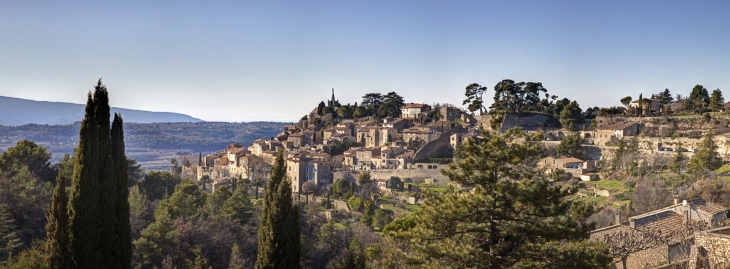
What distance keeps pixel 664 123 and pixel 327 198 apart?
27.0 meters

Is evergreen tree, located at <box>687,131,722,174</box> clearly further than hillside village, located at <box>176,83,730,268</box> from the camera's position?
No

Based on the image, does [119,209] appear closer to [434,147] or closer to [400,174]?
[400,174]

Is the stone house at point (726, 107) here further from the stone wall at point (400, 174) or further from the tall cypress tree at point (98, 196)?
the tall cypress tree at point (98, 196)

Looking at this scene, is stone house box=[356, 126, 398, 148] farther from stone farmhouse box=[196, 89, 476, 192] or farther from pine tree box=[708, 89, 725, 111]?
pine tree box=[708, 89, 725, 111]

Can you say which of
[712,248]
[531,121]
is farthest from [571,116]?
[712,248]

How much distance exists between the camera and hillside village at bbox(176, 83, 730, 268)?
37.2m

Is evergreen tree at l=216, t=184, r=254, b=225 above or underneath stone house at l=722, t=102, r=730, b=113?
underneath

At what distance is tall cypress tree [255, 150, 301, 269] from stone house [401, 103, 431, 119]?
163ft

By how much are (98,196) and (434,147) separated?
36700 mm

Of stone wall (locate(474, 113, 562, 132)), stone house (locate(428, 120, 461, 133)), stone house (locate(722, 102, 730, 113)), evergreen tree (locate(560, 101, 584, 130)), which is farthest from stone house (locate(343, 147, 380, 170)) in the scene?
stone house (locate(722, 102, 730, 113))

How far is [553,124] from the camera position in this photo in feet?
173

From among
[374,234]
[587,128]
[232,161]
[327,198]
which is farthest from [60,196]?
[587,128]

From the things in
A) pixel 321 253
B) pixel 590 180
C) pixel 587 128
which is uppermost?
pixel 587 128

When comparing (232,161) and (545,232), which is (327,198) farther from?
(545,232)
